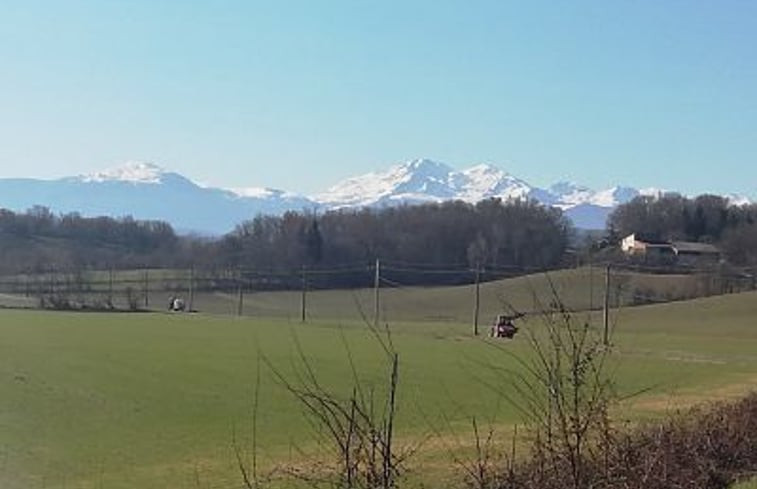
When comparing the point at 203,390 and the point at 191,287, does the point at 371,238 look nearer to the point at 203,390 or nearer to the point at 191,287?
the point at 191,287

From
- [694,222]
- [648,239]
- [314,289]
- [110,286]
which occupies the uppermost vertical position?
[694,222]

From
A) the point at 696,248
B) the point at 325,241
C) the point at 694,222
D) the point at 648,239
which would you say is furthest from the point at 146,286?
the point at 694,222

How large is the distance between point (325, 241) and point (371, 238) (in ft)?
16.5

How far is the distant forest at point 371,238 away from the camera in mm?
113000

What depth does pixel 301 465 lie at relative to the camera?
472 inches

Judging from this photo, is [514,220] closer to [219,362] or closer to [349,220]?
[349,220]

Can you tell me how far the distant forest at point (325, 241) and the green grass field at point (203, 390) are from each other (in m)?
66.1

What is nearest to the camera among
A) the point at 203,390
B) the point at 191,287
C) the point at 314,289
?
the point at 203,390

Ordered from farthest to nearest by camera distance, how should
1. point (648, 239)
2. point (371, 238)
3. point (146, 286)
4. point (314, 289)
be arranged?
point (371, 238) < point (648, 239) < point (314, 289) < point (146, 286)

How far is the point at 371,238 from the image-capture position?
405ft

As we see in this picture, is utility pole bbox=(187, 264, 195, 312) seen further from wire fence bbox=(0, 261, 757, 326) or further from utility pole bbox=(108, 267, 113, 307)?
utility pole bbox=(108, 267, 113, 307)

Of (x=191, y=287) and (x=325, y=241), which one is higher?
(x=325, y=241)

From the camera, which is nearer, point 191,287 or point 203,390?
point 203,390

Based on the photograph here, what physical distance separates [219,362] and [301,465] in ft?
54.9
